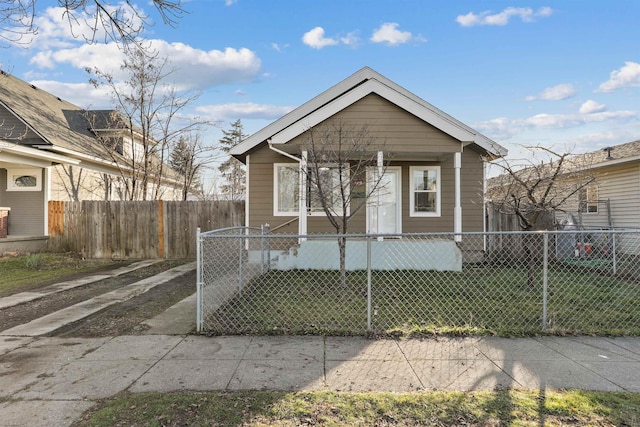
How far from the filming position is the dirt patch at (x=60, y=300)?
536 cm

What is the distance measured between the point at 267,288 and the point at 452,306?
3475 mm

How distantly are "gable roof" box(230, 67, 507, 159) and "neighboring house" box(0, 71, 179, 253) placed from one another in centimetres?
757

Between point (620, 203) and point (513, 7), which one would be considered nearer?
point (513, 7)

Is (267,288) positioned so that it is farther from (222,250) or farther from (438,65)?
(438,65)

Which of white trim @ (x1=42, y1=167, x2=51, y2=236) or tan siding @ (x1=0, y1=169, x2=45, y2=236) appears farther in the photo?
tan siding @ (x1=0, y1=169, x2=45, y2=236)

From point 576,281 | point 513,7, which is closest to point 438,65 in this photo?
point 513,7

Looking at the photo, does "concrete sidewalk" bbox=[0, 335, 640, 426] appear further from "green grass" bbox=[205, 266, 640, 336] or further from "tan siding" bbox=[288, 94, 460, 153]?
"tan siding" bbox=[288, 94, 460, 153]

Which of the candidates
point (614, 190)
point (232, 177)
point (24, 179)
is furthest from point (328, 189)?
point (232, 177)

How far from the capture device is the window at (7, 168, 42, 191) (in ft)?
41.8

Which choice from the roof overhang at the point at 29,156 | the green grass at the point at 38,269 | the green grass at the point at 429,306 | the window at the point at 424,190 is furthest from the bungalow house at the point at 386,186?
the roof overhang at the point at 29,156

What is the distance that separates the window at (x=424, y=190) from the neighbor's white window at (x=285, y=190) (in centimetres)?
338

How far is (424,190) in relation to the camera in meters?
10.5

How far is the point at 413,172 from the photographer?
34.6 ft

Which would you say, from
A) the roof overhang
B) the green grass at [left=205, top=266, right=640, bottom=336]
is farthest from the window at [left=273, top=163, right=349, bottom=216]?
the roof overhang
